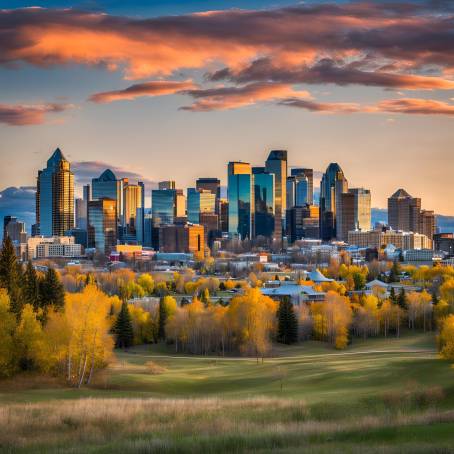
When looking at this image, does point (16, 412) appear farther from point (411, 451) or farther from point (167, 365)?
point (167, 365)

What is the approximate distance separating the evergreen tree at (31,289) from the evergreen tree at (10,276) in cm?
222

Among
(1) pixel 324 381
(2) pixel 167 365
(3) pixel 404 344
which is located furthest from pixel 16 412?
(3) pixel 404 344

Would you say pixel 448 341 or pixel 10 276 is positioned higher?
pixel 10 276

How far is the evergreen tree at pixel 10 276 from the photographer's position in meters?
68.7

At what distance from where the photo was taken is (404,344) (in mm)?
103375

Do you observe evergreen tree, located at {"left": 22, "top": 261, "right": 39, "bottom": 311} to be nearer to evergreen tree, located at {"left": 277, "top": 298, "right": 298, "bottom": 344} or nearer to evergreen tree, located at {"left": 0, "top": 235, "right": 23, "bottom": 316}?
evergreen tree, located at {"left": 0, "top": 235, "right": 23, "bottom": 316}

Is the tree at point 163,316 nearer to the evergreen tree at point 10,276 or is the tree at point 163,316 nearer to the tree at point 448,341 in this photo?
the evergreen tree at point 10,276

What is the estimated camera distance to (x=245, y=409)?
49062mm

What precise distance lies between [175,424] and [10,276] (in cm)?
3166

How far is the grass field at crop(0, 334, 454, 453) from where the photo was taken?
36.1 metres

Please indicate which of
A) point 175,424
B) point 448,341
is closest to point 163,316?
point 448,341

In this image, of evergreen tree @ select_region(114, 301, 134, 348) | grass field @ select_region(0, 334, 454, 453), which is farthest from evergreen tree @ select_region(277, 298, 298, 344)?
grass field @ select_region(0, 334, 454, 453)

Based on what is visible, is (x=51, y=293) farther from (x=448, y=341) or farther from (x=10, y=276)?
(x=448, y=341)

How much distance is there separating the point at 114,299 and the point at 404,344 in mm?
50601
